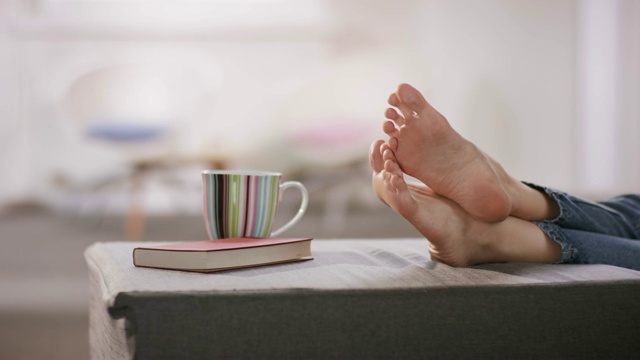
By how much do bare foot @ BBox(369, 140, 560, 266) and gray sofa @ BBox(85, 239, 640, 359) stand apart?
64 mm

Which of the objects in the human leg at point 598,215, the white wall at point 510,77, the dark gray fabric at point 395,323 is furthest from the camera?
the white wall at point 510,77

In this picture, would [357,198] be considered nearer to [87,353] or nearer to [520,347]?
[87,353]

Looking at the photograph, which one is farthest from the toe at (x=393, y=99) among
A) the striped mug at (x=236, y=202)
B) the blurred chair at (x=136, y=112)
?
the blurred chair at (x=136, y=112)

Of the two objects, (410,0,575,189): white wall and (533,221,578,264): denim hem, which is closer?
(533,221,578,264): denim hem

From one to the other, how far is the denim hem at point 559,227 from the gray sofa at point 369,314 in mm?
112

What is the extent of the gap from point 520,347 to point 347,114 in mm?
2881

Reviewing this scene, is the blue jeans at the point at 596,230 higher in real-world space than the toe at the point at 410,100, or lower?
lower

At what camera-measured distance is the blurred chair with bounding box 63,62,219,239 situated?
361cm

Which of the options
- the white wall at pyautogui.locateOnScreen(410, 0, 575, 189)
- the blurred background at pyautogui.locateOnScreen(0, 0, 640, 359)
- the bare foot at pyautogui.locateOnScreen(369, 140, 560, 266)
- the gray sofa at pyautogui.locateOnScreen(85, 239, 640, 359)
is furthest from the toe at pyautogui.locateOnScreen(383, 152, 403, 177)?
the white wall at pyautogui.locateOnScreen(410, 0, 575, 189)

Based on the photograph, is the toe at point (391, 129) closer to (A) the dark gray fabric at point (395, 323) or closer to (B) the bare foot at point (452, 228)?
(B) the bare foot at point (452, 228)

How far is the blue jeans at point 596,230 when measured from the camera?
1.09 metres

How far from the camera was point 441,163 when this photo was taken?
1.06m

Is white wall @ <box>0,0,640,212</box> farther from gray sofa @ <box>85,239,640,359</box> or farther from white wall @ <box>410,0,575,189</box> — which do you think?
gray sofa @ <box>85,239,640,359</box>

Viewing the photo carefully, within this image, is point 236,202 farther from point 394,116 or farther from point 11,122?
point 11,122
